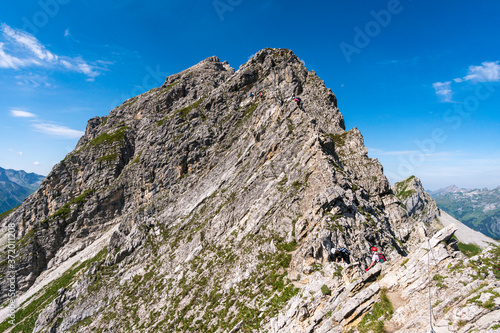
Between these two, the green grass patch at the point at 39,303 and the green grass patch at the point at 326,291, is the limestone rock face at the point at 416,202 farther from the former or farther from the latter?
the green grass patch at the point at 39,303

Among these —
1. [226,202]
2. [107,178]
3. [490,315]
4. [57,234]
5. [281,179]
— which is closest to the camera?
[490,315]

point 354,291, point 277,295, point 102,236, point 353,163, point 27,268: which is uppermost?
point 353,163

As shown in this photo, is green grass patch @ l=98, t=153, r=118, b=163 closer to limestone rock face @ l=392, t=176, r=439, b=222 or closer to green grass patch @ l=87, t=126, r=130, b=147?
green grass patch @ l=87, t=126, r=130, b=147

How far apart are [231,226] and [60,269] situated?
7473 centimetres

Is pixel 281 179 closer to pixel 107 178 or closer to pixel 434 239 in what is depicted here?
pixel 434 239

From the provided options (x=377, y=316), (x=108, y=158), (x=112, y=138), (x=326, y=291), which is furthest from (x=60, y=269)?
(x=377, y=316)

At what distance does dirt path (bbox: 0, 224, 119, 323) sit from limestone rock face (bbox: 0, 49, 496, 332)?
640 mm

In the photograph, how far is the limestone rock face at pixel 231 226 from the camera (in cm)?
2334

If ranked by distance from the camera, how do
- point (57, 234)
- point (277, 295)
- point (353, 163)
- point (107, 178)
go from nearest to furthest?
point (277, 295) → point (353, 163) → point (57, 234) → point (107, 178)

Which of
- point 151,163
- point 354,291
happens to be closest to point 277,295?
point 354,291

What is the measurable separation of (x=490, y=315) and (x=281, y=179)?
97.8ft

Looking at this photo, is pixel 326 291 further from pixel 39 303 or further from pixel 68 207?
pixel 68 207

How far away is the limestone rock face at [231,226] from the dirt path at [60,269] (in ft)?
2.10

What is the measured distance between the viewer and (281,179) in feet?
130
